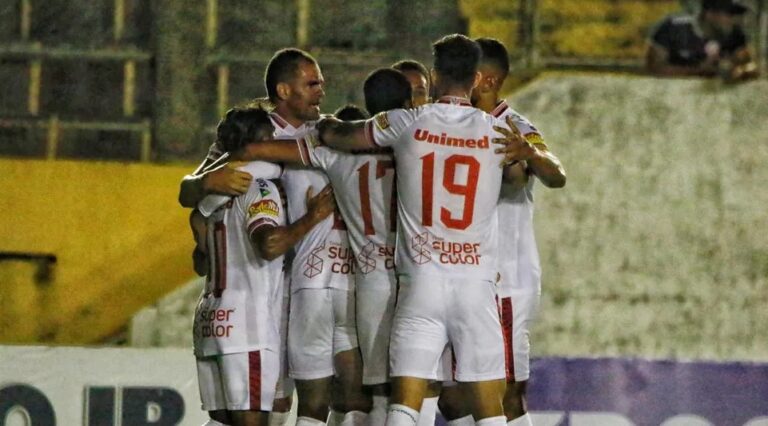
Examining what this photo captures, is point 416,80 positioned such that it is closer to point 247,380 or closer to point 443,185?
point 443,185

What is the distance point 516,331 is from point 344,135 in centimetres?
137

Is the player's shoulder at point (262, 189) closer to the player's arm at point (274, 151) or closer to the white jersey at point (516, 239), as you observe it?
the player's arm at point (274, 151)

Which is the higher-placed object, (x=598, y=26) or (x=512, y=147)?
(x=598, y=26)

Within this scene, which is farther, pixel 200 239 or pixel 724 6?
pixel 724 6

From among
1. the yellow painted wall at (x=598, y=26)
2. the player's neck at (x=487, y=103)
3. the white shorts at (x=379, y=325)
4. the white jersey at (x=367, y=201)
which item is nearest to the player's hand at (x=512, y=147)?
the white jersey at (x=367, y=201)

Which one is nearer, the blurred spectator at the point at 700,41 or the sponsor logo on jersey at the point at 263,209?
the sponsor logo on jersey at the point at 263,209

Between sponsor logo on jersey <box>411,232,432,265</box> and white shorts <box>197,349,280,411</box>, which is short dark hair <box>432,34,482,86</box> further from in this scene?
white shorts <box>197,349,280,411</box>

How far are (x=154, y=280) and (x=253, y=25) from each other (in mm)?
2410

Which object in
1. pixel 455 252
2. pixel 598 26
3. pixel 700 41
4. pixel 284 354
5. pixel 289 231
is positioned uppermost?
pixel 598 26

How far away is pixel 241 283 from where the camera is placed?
675 centimetres

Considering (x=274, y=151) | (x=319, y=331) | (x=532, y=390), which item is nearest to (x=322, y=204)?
(x=274, y=151)

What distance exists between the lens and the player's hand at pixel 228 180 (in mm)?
6711

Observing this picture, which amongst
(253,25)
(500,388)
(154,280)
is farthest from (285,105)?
(253,25)

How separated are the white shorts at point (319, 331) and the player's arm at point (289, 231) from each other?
31cm
